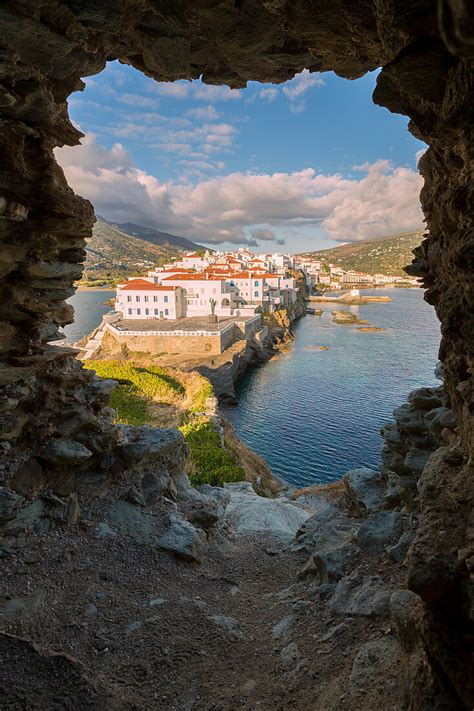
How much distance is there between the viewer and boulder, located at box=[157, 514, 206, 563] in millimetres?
8828

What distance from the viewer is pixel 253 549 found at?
1055 centimetres

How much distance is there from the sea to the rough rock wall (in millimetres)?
17925

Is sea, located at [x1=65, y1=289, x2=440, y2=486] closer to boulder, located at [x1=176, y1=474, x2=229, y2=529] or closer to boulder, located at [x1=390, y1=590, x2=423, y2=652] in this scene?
boulder, located at [x1=176, y1=474, x2=229, y2=529]

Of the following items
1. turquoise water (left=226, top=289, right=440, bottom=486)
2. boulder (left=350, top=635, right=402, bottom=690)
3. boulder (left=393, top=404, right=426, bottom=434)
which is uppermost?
boulder (left=393, top=404, right=426, bottom=434)

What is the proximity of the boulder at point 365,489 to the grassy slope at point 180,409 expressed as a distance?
6.61m

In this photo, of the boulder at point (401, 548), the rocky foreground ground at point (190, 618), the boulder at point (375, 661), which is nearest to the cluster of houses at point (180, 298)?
the rocky foreground ground at point (190, 618)

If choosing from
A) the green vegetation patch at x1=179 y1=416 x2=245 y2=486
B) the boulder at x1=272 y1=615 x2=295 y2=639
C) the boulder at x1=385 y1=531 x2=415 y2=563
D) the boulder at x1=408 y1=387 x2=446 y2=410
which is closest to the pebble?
the boulder at x1=272 y1=615 x2=295 y2=639

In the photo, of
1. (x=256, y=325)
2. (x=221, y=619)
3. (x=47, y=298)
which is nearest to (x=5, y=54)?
(x=47, y=298)

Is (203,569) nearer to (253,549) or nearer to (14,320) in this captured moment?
(253,549)

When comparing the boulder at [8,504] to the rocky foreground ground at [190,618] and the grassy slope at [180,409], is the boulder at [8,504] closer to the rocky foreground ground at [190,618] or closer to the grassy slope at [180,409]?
the rocky foreground ground at [190,618]

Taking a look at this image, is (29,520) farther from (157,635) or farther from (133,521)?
(157,635)

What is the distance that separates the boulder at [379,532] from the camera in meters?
7.55

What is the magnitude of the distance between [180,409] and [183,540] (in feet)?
50.9

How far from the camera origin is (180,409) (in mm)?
24500
